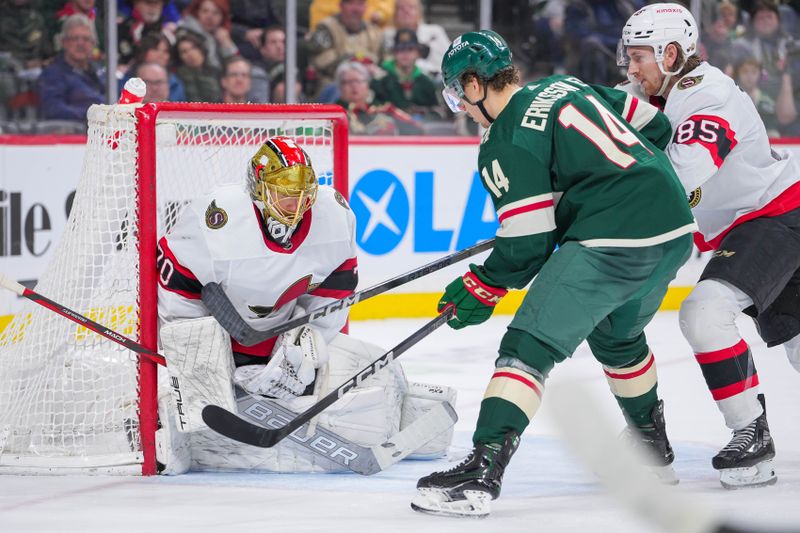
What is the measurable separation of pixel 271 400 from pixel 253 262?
33 centimetres

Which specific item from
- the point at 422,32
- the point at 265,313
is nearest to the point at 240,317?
the point at 265,313

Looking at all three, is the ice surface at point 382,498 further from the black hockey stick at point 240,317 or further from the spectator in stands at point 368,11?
the spectator in stands at point 368,11

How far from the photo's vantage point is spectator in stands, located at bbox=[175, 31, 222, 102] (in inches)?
231

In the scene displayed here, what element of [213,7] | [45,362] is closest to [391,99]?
[213,7]

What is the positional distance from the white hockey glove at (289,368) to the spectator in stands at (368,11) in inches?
130

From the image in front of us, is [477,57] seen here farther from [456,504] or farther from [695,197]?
[456,504]

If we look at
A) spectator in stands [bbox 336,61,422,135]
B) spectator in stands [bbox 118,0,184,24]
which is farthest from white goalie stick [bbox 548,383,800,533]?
spectator in stands [bbox 336,61,422,135]

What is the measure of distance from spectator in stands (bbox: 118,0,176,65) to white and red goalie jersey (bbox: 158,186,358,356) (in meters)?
2.70

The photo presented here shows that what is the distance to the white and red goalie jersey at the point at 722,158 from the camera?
115 inches

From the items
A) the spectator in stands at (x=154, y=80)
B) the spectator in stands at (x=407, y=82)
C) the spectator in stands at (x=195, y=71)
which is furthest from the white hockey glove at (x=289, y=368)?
the spectator in stands at (x=407, y=82)

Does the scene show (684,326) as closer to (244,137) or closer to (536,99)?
(536,99)

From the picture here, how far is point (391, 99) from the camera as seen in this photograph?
6395mm

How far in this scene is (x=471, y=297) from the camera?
8.91 ft

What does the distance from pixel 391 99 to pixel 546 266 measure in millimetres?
3879
